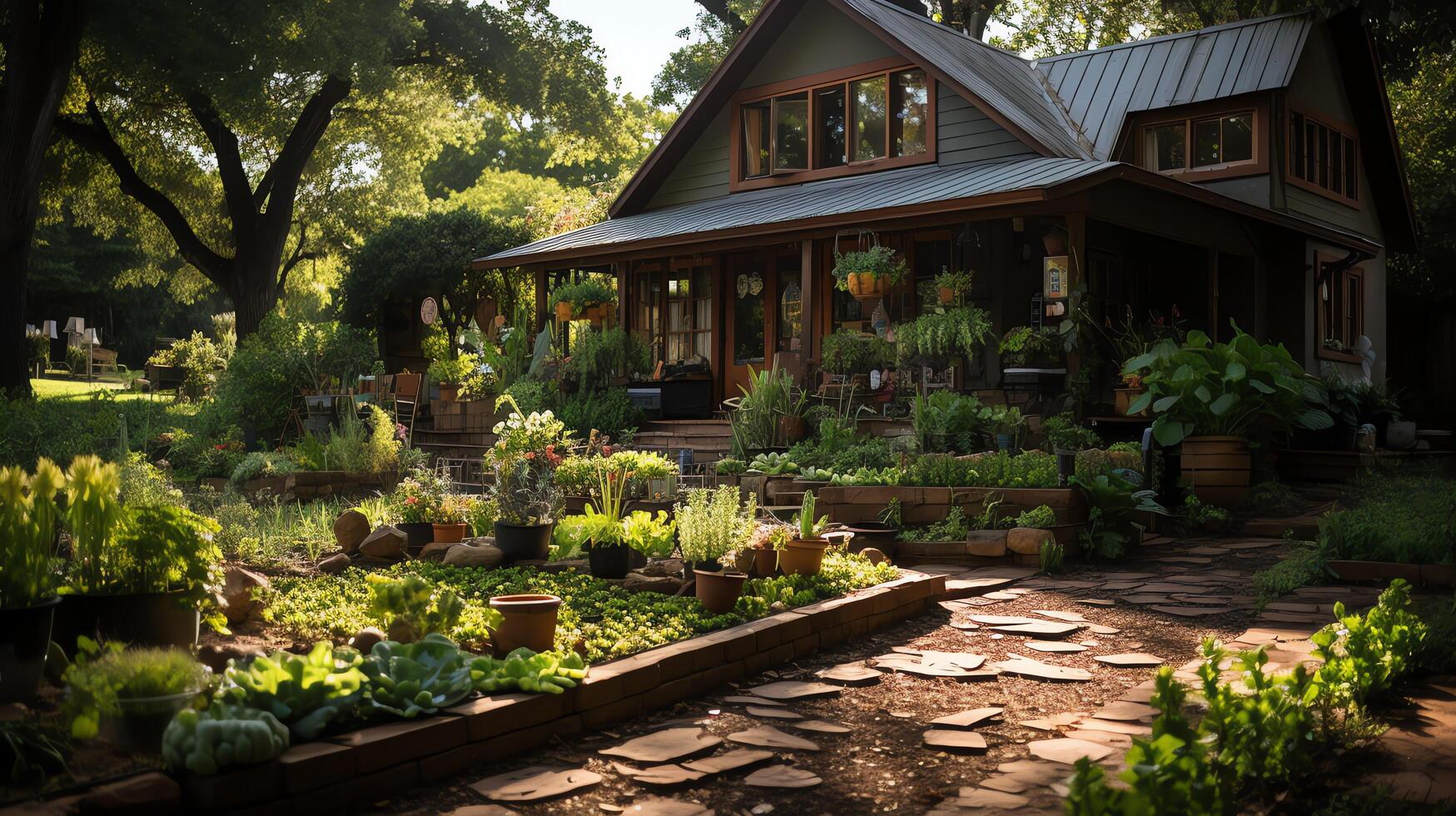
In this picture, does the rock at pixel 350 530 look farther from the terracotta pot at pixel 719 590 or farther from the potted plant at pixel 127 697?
the potted plant at pixel 127 697

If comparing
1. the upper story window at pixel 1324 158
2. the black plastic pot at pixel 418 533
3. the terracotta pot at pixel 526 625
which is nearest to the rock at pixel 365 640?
the terracotta pot at pixel 526 625

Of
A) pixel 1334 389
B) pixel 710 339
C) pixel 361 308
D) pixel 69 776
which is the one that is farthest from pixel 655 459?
pixel 361 308

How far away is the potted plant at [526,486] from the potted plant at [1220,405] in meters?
5.25

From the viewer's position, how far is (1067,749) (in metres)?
3.90

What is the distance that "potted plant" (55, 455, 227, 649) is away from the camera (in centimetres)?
404

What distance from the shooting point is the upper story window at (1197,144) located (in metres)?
15.9

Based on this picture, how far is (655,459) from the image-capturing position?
8.16 m

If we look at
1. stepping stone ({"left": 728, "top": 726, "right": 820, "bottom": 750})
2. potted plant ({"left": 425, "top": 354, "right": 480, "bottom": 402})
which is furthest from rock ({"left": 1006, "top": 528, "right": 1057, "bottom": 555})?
potted plant ({"left": 425, "top": 354, "right": 480, "bottom": 402})

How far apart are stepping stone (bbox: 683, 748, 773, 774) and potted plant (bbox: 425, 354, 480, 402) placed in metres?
12.3

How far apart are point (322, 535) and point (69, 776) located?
4.63 metres

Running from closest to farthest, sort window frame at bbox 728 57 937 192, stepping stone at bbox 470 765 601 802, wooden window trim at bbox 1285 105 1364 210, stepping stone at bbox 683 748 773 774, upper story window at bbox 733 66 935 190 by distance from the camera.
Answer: stepping stone at bbox 470 765 601 802, stepping stone at bbox 683 748 773 774, window frame at bbox 728 57 937 192, upper story window at bbox 733 66 935 190, wooden window trim at bbox 1285 105 1364 210

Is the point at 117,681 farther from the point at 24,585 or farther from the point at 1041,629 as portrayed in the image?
the point at 1041,629

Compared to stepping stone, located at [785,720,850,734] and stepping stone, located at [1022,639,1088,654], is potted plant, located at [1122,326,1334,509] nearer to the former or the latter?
stepping stone, located at [1022,639,1088,654]

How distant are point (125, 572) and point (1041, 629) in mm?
4333
